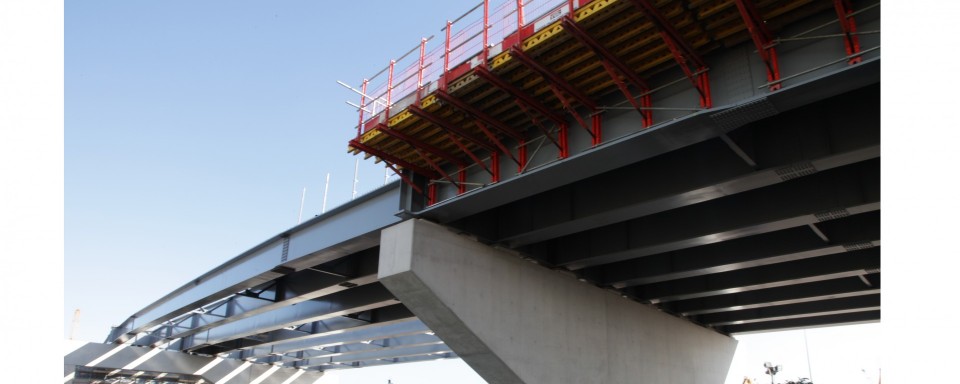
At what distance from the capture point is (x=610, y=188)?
1407 centimetres

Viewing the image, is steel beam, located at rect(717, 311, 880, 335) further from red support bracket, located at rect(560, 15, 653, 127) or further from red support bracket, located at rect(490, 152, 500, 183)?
red support bracket, located at rect(560, 15, 653, 127)

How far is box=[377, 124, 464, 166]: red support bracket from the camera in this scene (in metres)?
14.1

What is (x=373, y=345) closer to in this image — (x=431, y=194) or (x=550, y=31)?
(x=431, y=194)

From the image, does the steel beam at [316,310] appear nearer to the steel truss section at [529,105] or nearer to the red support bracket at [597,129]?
the steel truss section at [529,105]

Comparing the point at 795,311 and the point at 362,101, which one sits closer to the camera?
the point at 362,101

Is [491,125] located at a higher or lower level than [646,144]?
higher

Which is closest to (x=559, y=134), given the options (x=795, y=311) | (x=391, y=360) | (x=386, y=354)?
(x=795, y=311)

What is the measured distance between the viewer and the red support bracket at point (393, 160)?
14.8 m

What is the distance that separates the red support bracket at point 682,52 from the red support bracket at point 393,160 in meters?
6.93

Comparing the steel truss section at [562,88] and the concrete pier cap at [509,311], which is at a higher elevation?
the steel truss section at [562,88]

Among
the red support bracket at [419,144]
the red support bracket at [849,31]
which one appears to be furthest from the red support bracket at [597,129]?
the red support bracket at [849,31]

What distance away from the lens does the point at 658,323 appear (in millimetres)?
21859

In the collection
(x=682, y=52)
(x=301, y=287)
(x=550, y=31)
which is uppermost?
(x=550, y=31)

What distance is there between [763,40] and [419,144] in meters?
7.58
